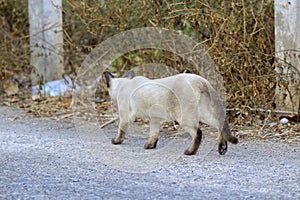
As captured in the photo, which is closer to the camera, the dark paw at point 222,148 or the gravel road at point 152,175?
the gravel road at point 152,175

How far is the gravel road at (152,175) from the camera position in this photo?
11.6ft

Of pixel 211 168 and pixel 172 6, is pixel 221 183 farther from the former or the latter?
pixel 172 6

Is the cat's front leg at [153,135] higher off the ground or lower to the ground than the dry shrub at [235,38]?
lower

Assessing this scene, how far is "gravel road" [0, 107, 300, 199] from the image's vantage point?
3.53 meters

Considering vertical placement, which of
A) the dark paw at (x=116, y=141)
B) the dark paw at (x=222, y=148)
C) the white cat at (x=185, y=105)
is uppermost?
the white cat at (x=185, y=105)

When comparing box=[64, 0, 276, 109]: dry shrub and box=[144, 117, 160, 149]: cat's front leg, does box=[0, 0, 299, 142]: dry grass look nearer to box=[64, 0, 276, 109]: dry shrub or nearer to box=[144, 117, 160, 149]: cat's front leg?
box=[64, 0, 276, 109]: dry shrub

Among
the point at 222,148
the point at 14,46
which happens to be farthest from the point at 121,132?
the point at 14,46

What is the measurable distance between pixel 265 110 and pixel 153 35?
1579 mm

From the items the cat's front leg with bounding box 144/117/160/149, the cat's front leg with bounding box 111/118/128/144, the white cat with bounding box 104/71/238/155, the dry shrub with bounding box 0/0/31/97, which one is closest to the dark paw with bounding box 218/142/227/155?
the white cat with bounding box 104/71/238/155

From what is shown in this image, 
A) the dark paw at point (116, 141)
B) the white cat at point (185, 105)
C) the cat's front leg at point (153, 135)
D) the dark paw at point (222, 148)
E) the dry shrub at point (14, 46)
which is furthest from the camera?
the dry shrub at point (14, 46)

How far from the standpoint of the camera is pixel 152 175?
3.98m

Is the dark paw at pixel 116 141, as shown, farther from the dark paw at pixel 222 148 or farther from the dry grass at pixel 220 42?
the dry grass at pixel 220 42

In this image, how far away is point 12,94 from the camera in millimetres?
7793

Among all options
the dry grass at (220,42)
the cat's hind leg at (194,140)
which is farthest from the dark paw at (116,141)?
the dry grass at (220,42)
